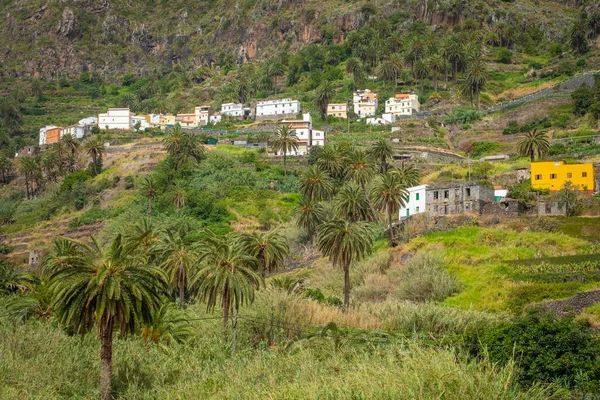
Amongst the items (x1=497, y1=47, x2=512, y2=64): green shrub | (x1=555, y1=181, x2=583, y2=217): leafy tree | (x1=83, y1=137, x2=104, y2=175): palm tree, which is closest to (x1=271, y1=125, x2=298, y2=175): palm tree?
(x1=83, y1=137, x2=104, y2=175): palm tree

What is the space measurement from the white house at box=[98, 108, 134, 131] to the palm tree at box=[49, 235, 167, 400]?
10642cm

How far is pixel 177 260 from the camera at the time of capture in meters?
56.3

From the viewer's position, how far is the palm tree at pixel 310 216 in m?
81.1

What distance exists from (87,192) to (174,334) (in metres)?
70.2

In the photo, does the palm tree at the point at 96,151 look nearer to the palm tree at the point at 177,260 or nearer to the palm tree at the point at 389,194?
the palm tree at the point at 389,194

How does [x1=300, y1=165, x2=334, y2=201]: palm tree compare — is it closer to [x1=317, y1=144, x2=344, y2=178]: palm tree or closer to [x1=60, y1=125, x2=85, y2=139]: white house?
[x1=317, y1=144, x2=344, y2=178]: palm tree

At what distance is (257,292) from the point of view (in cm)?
5156

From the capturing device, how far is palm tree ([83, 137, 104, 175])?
11369 cm

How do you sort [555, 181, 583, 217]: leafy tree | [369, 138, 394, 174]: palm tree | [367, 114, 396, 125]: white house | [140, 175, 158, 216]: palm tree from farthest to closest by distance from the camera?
[367, 114, 396, 125]: white house
[140, 175, 158, 216]: palm tree
[369, 138, 394, 174]: palm tree
[555, 181, 583, 217]: leafy tree

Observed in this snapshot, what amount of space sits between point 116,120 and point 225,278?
3983 inches

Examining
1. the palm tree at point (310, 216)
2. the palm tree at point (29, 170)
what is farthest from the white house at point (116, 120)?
the palm tree at point (310, 216)

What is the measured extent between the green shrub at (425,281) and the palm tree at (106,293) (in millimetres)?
27164

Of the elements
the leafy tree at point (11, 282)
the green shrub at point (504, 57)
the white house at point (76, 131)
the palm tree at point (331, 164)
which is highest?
the green shrub at point (504, 57)

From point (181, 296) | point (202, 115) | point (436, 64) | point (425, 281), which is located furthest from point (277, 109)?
point (181, 296)
